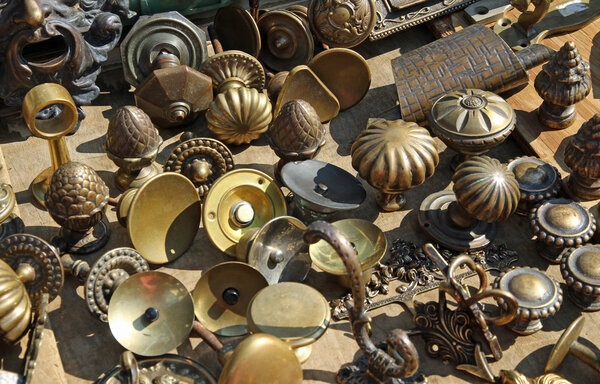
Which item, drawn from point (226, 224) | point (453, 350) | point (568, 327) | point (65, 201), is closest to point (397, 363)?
point (453, 350)

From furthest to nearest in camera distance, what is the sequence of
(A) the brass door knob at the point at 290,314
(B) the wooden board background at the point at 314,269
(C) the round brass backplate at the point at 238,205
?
(C) the round brass backplate at the point at 238,205
(B) the wooden board background at the point at 314,269
(A) the brass door knob at the point at 290,314

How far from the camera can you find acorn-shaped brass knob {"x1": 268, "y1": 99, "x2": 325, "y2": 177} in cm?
413

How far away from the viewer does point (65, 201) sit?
3.73m

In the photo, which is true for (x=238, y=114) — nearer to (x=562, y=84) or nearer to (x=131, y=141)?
(x=131, y=141)

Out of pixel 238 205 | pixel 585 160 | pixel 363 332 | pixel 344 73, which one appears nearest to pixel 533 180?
pixel 585 160

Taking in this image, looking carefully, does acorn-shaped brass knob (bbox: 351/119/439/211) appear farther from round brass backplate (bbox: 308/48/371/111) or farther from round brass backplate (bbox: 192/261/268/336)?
round brass backplate (bbox: 192/261/268/336)

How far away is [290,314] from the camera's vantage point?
3.38 m

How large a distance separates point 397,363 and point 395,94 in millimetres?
2292

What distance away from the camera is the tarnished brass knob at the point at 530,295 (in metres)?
3.69

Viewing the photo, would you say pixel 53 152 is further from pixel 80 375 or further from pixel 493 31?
pixel 493 31

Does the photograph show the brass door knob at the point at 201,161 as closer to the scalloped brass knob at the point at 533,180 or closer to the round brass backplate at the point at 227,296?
the round brass backplate at the point at 227,296

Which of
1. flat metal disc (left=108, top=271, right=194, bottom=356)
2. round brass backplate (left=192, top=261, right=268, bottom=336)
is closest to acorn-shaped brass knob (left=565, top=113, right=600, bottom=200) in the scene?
round brass backplate (left=192, top=261, right=268, bottom=336)

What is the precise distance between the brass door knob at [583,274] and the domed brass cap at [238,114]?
1.91 meters

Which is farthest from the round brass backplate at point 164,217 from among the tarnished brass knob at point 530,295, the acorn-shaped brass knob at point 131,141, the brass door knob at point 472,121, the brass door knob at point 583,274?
the brass door knob at point 583,274
